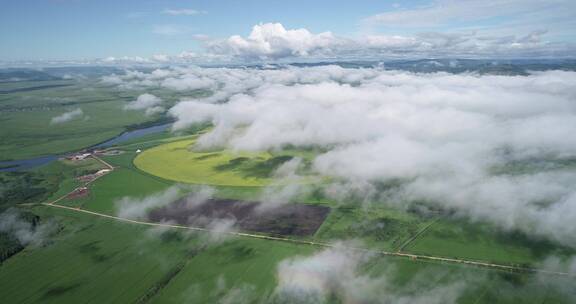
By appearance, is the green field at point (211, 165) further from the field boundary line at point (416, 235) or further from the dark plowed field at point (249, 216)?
the field boundary line at point (416, 235)

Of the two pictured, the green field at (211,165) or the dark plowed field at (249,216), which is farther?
the green field at (211,165)

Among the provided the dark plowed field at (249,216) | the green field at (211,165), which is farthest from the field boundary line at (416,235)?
the green field at (211,165)

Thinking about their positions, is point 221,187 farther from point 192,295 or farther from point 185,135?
point 185,135

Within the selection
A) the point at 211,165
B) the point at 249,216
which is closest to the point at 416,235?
the point at 249,216

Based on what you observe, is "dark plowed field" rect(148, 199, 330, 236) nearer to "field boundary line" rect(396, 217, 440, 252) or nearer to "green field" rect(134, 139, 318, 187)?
"green field" rect(134, 139, 318, 187)

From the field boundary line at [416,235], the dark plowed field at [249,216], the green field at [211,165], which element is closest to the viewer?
the field boundary line at [416,235]

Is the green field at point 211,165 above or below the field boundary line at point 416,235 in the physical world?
above

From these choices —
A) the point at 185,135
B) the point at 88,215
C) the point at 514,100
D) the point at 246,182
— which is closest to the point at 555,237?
the point at 246,182

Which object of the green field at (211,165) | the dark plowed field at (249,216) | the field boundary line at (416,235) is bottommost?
the field boundary line at (416,235)
